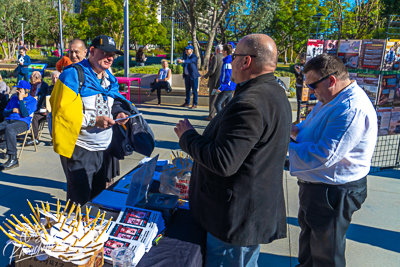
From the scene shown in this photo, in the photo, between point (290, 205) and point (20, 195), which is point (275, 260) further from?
point (20, 195)

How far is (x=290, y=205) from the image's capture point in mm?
4203

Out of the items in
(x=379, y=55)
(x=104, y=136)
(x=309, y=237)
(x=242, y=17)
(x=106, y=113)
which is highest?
(x=242, y=17)

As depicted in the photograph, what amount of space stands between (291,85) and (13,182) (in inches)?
511

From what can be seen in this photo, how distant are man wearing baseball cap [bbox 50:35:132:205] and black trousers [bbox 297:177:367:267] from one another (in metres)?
1.75

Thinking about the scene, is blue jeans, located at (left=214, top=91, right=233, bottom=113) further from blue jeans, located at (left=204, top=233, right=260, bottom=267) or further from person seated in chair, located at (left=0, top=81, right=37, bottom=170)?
blue jeans, located at (left=204, top=233, right=260, bottom=267)

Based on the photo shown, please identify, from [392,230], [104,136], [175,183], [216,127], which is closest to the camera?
[216,127]

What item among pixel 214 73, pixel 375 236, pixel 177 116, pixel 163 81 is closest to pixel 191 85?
pixel 163 81

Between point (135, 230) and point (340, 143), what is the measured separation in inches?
55.4

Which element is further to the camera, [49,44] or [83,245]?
[49,44]

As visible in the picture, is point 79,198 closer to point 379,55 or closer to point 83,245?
point 83,245

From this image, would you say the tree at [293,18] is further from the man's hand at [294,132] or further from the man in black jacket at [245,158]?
the man in black jacket at [245,158]

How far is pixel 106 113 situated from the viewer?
292 cm

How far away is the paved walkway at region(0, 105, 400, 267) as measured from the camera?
3.17m

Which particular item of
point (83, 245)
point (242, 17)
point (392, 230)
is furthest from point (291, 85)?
point (83, 245)
